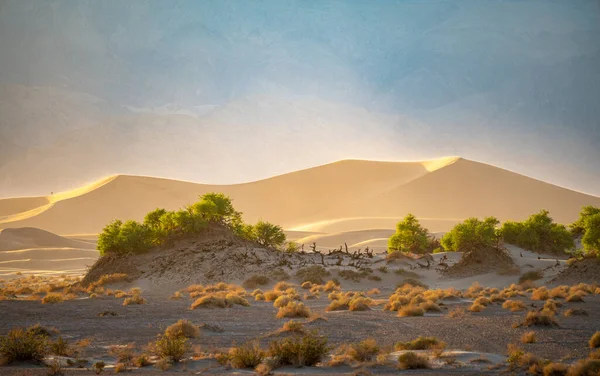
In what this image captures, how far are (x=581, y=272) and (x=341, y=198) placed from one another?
148007 millimetres

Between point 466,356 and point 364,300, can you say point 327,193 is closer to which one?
point 364,300

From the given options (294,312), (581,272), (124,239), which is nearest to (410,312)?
(294,312)

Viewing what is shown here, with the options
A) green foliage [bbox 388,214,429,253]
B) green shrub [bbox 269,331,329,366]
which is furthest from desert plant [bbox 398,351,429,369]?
green foliage [bbox 388,214,429,253]

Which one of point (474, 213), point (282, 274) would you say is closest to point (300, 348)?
point (282, 274)

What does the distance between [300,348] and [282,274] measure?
26468mm

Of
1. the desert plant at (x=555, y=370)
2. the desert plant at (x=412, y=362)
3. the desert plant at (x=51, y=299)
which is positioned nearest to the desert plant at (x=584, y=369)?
the desert plant at (x=555, y=370)

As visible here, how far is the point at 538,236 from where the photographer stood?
5041cm

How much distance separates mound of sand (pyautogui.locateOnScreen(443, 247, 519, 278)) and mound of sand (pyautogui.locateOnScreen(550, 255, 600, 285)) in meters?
3.48

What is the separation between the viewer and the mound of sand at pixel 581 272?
110 feet

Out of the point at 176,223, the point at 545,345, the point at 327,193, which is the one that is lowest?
Answer: the point at 545,345

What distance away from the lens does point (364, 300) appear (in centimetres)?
2520

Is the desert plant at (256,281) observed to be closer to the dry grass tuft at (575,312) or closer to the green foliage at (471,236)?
the green foliage at (471,236)

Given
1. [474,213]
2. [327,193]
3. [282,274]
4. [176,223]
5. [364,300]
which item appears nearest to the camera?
[364,300]

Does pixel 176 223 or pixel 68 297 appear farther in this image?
pixel 176 223
